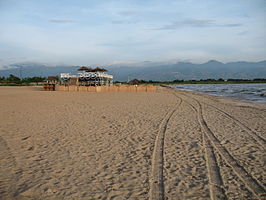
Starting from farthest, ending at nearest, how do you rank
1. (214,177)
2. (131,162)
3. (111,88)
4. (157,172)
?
(111,88) < (131,162) < (157,172) < (214,177)

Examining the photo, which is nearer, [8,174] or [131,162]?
[8,174]

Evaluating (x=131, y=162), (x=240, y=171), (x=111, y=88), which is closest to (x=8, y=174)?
(x=131, y=162)

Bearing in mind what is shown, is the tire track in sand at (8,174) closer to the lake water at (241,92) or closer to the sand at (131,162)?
the sand at (131,162)

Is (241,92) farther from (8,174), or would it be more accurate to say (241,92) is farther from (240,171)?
(8,174)

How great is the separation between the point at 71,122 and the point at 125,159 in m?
3.95

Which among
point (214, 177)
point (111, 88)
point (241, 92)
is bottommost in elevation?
point (214, 177)

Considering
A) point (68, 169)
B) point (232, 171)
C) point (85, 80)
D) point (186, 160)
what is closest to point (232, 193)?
point (232, 171)

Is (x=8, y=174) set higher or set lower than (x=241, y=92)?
lower

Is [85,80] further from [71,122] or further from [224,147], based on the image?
[224,147]

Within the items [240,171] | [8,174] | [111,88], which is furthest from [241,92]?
[8,174]

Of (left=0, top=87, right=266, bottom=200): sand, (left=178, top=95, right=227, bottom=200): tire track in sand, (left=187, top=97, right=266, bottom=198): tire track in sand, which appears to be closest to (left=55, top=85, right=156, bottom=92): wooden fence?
(left=0, top=87, right=266, bottom=200): sand

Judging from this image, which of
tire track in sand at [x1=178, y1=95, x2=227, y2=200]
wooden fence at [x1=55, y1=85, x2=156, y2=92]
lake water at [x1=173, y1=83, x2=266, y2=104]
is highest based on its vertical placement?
wooden fence at [x1=55, y1=85, x2=156, y2=92]

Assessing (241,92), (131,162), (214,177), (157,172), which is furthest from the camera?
(241,92)

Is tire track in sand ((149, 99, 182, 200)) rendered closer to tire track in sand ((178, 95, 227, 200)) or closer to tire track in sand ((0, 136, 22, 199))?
tire track in sand ((178, 95, 227, 200))
